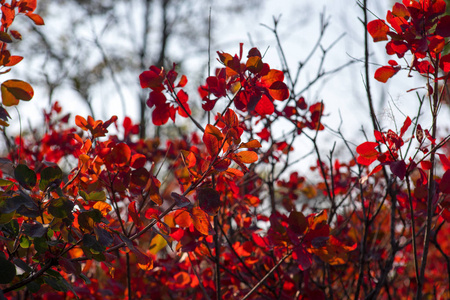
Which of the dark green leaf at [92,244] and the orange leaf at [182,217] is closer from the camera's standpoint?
the dark green leaf at [92,244]

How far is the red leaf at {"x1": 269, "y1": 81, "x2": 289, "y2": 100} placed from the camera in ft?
3.40

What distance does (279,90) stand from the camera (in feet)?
3.41

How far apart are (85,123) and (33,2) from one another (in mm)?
354

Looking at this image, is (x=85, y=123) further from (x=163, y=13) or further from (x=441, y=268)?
(x=163, y=13)

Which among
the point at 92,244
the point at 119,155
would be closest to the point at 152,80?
the point at 119,155

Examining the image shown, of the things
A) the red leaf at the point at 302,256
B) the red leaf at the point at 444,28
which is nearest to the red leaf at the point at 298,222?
the red leaf at the point at 302,256

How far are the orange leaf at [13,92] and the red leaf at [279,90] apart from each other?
0.60 meters

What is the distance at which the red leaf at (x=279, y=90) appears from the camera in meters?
1.04

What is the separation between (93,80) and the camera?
700cm

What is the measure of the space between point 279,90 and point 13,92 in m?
0.64

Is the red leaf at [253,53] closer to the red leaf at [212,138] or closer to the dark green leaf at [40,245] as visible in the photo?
the red leaf at [212,138]

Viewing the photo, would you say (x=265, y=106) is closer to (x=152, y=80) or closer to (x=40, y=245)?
(x=152, y=80)

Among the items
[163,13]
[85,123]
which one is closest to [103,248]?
[85,123]

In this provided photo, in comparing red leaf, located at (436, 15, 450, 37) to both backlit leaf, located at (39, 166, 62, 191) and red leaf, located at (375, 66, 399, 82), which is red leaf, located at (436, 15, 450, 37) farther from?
backlit leaf, located at (39, 166, 62, 191)
